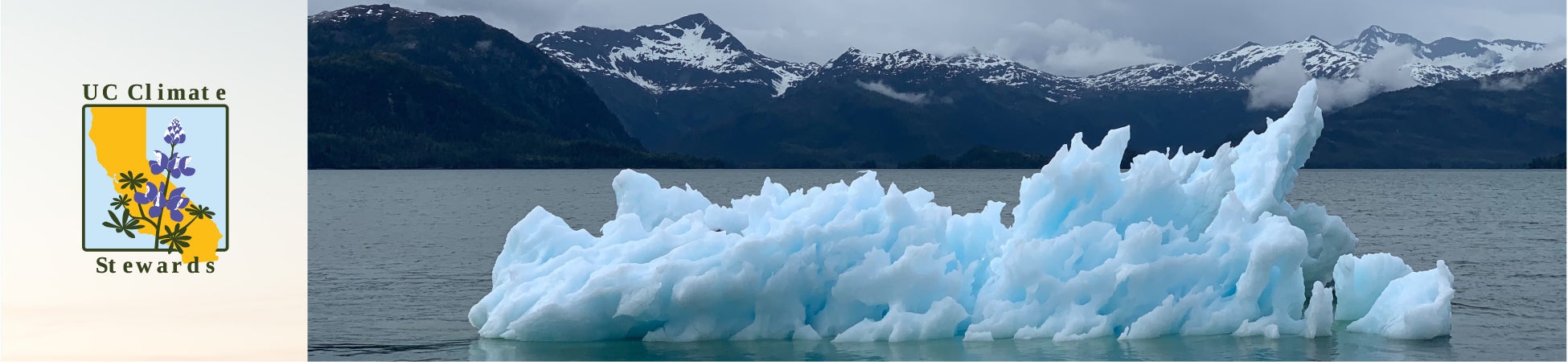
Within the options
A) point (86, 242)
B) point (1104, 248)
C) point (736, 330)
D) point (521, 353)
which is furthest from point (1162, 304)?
point (86, 242)

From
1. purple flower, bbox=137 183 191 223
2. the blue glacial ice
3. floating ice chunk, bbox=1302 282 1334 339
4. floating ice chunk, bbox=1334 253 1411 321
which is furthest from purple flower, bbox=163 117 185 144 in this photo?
floating ice chunk, bbox=1334 253 1411 321

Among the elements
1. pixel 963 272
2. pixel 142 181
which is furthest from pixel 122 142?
pixel 963 272

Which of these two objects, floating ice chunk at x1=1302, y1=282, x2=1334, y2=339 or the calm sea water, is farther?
floating ice chunk at x1=1302, y1=282, x2=1334, y2=339

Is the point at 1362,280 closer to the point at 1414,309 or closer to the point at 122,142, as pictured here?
the point at 1414,309

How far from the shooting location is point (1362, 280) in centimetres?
1995

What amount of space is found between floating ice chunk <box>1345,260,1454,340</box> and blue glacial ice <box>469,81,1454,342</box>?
1.2 inches

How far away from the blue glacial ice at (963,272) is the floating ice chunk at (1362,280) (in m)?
0.02

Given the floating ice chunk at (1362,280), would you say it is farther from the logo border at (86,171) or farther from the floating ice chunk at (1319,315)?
the logo border at (86,171)

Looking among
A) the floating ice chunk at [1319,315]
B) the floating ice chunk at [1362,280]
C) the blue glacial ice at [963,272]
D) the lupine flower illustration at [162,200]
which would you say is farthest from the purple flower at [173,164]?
the floating ice chunk at [1362,280]

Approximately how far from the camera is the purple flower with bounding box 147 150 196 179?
19.7m

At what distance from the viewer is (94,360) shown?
1742 centimetres

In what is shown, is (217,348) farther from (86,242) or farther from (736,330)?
(736,330)

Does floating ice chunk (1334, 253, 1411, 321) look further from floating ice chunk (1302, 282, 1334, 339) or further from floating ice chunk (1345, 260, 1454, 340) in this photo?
floating ice chunk (1302, 282, 1334, 339)

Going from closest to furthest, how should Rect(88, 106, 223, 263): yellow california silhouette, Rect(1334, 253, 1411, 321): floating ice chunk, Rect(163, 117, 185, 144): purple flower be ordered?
Rect(88, 106, 223, 263): yellow california silhouette → Rect(1334, 253, 1411, 321): floating ice chunk → Rect(163, 117, 185, 144): purple flower
